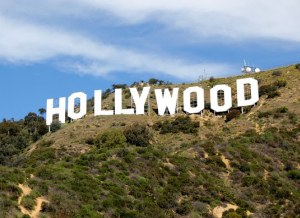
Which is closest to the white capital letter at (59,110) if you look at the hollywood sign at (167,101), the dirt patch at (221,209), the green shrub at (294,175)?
the hollywood sign at (167,101)

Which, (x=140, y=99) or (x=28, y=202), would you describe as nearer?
(x=28, y=202)

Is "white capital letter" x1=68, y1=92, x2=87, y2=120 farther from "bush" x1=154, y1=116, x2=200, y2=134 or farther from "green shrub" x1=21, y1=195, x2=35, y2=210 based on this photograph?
"green shrub" x1=21, y1=195, x2=35, y2=210

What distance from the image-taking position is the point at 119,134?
257 ft

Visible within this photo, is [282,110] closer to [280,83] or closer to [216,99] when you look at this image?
[216,99]

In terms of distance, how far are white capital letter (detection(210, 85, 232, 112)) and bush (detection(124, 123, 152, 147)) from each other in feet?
39.7

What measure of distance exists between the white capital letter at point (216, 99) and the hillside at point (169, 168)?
1451 millimetres

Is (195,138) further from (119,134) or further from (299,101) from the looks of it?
(299,101)

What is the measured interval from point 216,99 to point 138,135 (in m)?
15.7

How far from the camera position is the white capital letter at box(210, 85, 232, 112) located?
88.2m

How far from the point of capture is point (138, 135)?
256 ft

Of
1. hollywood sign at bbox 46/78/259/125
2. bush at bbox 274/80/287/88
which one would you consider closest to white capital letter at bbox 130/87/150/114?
hollywood sign at bbox 46/78/259/125

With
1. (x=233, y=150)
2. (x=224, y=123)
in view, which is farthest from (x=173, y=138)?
(x=233, y=150)

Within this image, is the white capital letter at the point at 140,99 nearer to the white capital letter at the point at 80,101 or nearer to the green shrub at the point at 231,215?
the white capital letter at the point at 80,101

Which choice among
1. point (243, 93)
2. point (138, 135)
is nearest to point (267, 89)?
point (243, 93)
